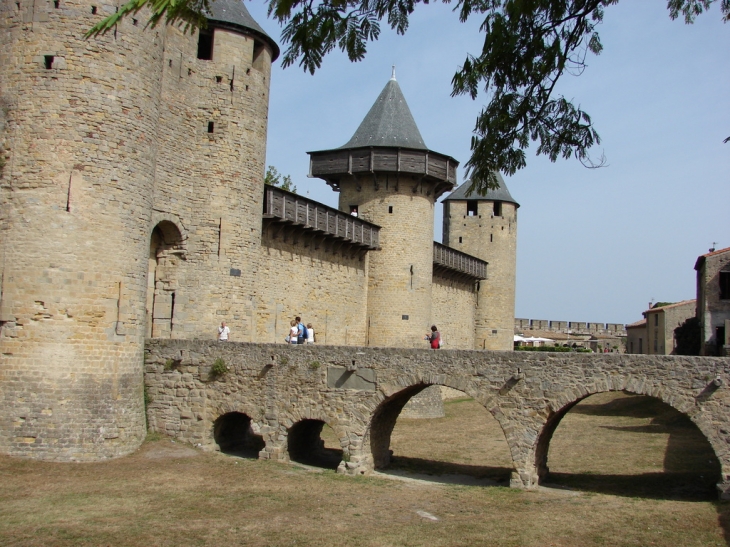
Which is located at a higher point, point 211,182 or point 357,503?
point 211,182

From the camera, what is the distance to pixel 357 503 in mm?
12828

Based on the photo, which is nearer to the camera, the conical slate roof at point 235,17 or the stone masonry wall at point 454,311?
the conical slate roof at point 235,17

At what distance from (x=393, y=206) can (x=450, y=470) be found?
11.7 m

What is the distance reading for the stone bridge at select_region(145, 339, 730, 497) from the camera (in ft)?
43.9

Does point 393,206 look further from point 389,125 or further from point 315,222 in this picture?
point 315,222

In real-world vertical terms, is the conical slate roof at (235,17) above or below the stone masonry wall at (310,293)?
above

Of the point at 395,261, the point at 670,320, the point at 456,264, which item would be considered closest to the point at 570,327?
the point at 670,320

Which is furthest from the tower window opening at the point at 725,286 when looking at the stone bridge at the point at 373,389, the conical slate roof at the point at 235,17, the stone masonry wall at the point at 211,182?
the conical slate roof at the point at 235,17

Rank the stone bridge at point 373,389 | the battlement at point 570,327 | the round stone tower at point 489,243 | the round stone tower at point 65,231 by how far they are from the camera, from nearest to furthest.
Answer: the stone bridge at point 373,389 → the round stone tower at point 65,231 → the round stone tower at point 489,243 → the battlement at point 570,327

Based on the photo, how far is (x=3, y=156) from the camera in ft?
46.6

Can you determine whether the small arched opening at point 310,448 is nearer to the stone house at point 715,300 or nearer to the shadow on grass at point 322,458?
the shadow on grass at point 322,458

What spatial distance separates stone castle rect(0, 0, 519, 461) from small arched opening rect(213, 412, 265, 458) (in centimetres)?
192

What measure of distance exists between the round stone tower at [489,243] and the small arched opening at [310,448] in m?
18.5

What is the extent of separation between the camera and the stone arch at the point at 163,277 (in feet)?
57.6
